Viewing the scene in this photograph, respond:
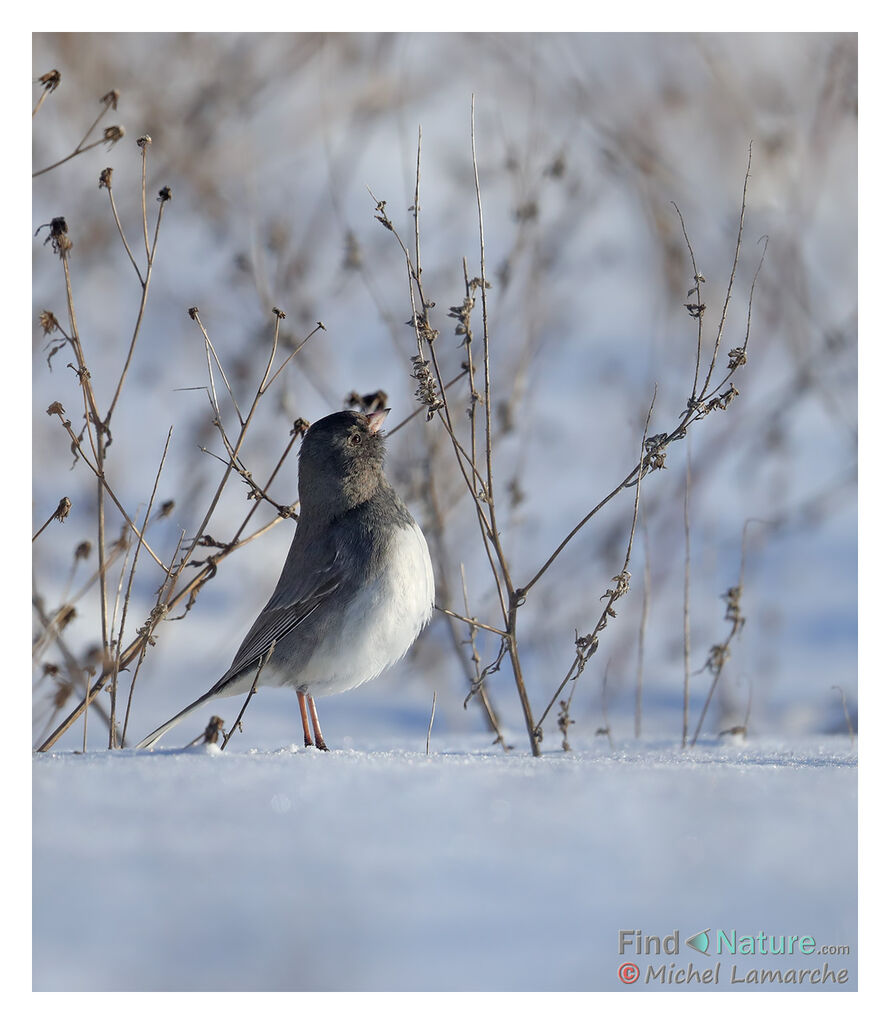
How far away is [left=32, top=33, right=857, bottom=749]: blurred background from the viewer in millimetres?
3828

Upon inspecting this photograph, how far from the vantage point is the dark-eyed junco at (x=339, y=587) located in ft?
9.71

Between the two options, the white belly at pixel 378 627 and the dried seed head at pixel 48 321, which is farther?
the white belly at pixel 378 627

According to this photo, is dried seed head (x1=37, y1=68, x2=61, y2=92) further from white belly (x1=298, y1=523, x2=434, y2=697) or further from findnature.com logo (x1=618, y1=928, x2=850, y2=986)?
findnature.com logo (x1=618, y1=928, x2=850, y2=986)

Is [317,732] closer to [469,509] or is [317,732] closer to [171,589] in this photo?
[171,589]

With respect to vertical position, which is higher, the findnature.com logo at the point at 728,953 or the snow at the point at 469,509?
the snow at the point at 469,509

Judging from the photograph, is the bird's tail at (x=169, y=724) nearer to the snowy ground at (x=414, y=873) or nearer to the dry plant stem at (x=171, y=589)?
the dry plant stem at (x=171, y=589)

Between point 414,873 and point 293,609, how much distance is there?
129 centimetres

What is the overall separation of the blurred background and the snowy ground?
1189mm

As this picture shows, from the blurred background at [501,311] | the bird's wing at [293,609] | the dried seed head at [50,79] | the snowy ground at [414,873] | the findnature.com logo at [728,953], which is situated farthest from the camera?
the blurred background at [501,311]

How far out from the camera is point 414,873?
1.85m

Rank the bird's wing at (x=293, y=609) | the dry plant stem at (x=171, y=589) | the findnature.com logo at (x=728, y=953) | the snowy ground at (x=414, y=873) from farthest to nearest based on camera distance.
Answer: the bird's wing at (x=293, y=609) → the dry plant stem at (x=171, y=589) → the findnature.com logo at (x=728, y=953) → the snowy ground at (x=414, y=873)

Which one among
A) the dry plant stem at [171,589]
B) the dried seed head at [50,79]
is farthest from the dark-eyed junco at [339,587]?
the dried seed head at [50,79]
